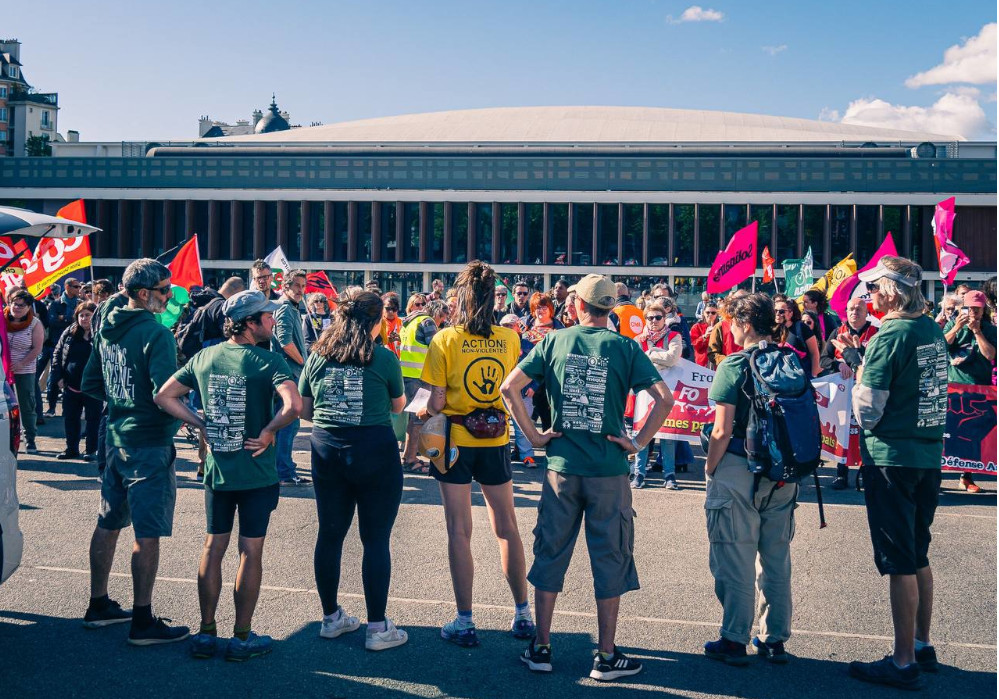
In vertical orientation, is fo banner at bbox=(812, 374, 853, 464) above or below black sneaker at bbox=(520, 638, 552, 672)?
above

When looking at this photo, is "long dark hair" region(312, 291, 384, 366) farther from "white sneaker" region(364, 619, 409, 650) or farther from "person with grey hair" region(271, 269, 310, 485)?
"person with grey hair" region(271, 269, 310, 485)

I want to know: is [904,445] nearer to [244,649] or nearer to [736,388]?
[736,388]

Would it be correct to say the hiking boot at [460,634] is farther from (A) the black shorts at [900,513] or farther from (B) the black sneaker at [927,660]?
(B) the black sneaker at [927,660]

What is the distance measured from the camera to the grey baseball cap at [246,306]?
5195 millimetres

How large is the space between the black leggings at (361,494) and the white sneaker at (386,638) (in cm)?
7

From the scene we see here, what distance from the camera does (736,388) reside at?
521cm

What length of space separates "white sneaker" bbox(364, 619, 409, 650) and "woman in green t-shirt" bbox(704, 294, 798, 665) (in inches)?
65.7

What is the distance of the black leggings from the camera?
17.3 ft

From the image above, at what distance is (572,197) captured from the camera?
Result: 48.8 metres

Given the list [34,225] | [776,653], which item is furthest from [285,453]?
[776,653]

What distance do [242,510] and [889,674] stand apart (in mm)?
3436

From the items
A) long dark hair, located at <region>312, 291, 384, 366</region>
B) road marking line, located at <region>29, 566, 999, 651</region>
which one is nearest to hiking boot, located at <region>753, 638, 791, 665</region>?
road marking line, located at <region>29, 566, 999, 651</region>

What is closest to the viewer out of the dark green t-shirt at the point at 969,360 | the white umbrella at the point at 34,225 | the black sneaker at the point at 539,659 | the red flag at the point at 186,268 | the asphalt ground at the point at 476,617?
the asphalt ground at the point at 476,617

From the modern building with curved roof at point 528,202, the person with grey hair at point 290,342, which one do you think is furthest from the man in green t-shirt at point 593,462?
the modern building with curved roof at point 528,202
